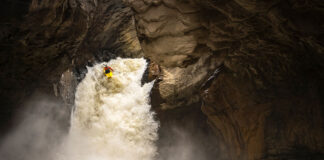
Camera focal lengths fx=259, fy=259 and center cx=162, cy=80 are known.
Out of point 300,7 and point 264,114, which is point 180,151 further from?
point 300,7

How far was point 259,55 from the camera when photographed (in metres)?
3.73

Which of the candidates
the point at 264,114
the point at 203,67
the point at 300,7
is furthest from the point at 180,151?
the point at 300,7

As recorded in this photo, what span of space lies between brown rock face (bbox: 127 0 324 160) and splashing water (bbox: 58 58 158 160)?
13.2 feet

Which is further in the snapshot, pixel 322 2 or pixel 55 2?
pixel 55 2

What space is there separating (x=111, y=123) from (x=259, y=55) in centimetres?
550

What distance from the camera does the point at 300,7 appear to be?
8.33 feet

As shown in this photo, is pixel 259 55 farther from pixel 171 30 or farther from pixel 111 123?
pixel 111 123

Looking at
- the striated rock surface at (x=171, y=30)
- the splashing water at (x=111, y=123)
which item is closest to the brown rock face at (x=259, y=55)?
the striated rock surface at (x=171, y=30)

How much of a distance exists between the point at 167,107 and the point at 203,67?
1.73m

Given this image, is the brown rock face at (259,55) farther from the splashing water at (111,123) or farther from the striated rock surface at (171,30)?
the splashing water at (111,123)

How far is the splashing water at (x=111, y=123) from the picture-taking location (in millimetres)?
7582

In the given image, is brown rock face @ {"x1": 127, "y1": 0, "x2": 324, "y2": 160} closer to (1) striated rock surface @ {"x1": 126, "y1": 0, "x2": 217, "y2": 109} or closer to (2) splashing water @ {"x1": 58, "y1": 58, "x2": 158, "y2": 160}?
(1) striated rock surface @ {"x1": 126, "y1": 0, "x2": 217, "y2": 109}

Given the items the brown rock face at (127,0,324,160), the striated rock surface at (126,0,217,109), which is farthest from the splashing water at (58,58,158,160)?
the striated rock surface at (126,0,217,109)

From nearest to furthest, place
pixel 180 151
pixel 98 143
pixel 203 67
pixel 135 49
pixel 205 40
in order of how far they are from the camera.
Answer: pixel 205 40, pixel 203 67, pixel 180 151, pixel 98 143, pixel 135 49
